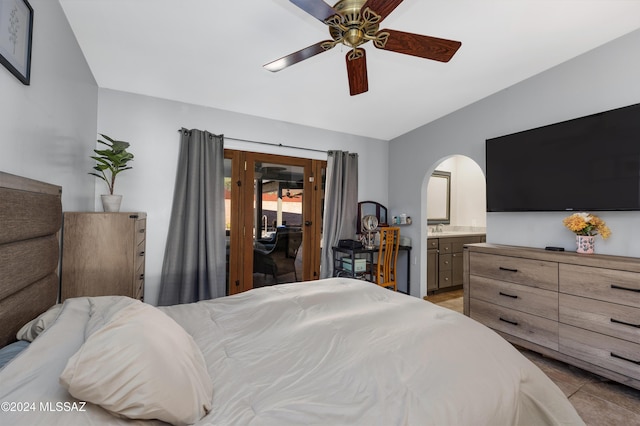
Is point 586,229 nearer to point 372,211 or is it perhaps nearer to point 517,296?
point 517,296

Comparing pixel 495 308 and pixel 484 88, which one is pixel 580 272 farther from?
pixel 484 88

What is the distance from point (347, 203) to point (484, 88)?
2.11 meters

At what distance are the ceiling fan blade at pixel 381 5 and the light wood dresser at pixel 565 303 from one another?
2.31 meters

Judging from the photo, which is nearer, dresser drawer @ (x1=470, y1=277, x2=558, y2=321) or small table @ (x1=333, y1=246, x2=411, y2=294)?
dresser drawer @ (x1=470, y1=277, x2=558, y2=321)

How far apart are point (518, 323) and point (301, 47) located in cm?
309

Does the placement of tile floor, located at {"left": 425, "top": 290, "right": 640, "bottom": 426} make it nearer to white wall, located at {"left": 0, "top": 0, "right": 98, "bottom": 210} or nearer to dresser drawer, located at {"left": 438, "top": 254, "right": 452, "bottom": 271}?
dresser drawer, located at {"left": 438, "top": 254, "right": 452, "bottom": 271}

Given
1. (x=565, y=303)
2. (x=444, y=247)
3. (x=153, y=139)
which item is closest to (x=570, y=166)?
(x=565, y=303)

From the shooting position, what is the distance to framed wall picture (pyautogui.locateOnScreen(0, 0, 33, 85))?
111 centimetres

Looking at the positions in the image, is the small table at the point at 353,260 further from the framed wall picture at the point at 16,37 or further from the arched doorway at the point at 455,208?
the framed wall picture at the point at 16,37

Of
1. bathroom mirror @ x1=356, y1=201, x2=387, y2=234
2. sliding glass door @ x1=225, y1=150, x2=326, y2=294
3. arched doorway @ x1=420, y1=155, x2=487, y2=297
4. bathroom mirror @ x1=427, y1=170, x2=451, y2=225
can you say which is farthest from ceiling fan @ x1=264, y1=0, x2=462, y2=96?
bathroom mirror @ x1=427, y1=170, x2=451, y2=225

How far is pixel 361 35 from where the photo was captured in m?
1.54

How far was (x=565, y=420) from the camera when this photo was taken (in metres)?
1.09

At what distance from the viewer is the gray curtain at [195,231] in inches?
115

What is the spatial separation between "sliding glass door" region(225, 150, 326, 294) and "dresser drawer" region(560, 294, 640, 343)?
262cm
